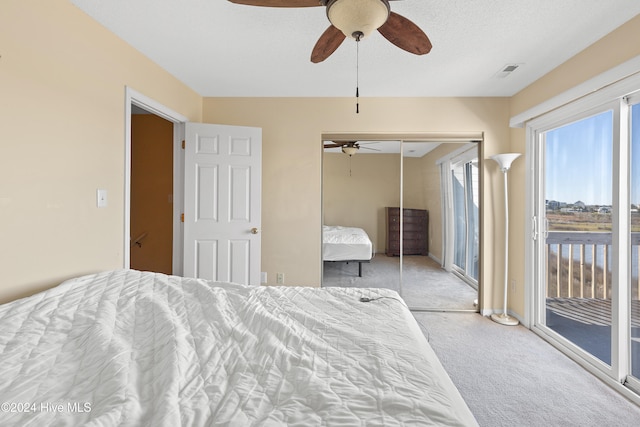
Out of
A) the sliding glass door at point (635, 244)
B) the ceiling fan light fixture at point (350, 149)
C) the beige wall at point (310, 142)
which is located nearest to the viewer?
the sliding glass door at point (635, 244)

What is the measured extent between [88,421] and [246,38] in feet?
7.73

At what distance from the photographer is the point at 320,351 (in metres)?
1.10

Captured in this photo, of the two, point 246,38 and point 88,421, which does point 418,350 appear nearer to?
point 88,421

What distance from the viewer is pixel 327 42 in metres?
1.75

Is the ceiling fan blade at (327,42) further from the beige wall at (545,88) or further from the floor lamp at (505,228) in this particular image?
the floor lamp at (505,228)

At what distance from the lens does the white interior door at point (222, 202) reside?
3.13 metres

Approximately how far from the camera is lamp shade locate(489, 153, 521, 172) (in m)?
3.08

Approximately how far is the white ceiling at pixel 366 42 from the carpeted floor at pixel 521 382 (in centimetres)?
247

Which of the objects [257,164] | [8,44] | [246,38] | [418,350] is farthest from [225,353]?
[257,164]

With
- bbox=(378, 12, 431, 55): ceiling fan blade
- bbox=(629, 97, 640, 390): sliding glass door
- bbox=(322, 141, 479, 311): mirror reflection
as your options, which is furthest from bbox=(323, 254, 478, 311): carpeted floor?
bbox=(378, 12, 431, 55): ceiling fan blade

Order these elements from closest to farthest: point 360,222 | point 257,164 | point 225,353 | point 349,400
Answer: point 349,400 < point 225,353 < point 257,164 < point 360,222

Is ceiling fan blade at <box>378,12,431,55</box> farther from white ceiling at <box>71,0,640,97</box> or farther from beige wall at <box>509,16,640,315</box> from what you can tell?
beige wall at <box>509,16,640,315</box>

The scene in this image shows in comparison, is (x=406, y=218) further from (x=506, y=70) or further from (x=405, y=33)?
(x=405, y=33)

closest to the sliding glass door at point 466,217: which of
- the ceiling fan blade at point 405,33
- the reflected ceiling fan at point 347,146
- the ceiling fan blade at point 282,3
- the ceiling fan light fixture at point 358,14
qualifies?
the reflected ceiling fan at point 347,146
